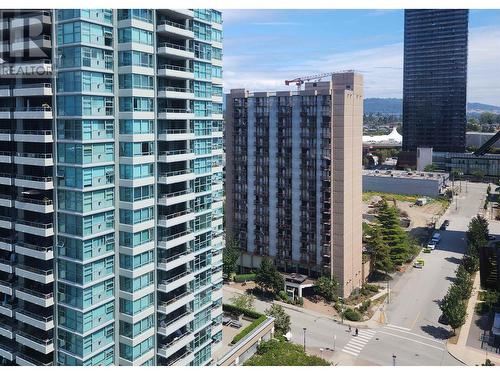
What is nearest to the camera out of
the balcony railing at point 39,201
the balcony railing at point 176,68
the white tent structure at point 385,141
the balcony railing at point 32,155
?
the balcony railing at point 32,155

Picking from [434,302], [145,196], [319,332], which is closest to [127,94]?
[145,196]

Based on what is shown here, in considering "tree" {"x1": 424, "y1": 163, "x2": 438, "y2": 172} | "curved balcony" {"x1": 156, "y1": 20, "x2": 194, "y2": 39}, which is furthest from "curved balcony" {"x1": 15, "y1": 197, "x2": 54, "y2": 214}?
"tree" {"x1": 424, "y1": 163, "x2": 438, "y2": 172}

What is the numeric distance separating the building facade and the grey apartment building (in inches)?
676

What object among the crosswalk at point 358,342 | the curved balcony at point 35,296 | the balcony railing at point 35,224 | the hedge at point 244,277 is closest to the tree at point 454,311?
the crosswalk at point 358,342

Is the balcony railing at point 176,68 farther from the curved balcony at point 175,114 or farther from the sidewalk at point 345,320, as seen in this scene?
the sidewalk at point 345,320

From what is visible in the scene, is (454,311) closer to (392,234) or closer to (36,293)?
(392,234)

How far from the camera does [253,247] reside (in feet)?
144

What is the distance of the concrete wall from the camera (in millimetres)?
78312

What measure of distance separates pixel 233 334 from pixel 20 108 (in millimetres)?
16513

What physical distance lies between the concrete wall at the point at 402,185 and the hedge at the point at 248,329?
5394cm

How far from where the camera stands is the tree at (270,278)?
128 ft

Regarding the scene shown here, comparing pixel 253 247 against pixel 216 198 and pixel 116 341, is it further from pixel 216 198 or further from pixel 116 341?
pixel 116 341

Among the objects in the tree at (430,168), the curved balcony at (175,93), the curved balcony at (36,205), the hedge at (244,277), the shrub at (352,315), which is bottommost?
the shrub at (352,315)

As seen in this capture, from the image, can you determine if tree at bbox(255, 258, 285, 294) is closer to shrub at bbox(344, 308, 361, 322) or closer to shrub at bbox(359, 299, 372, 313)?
shrub at bbox(344, 308, 361, 322)
